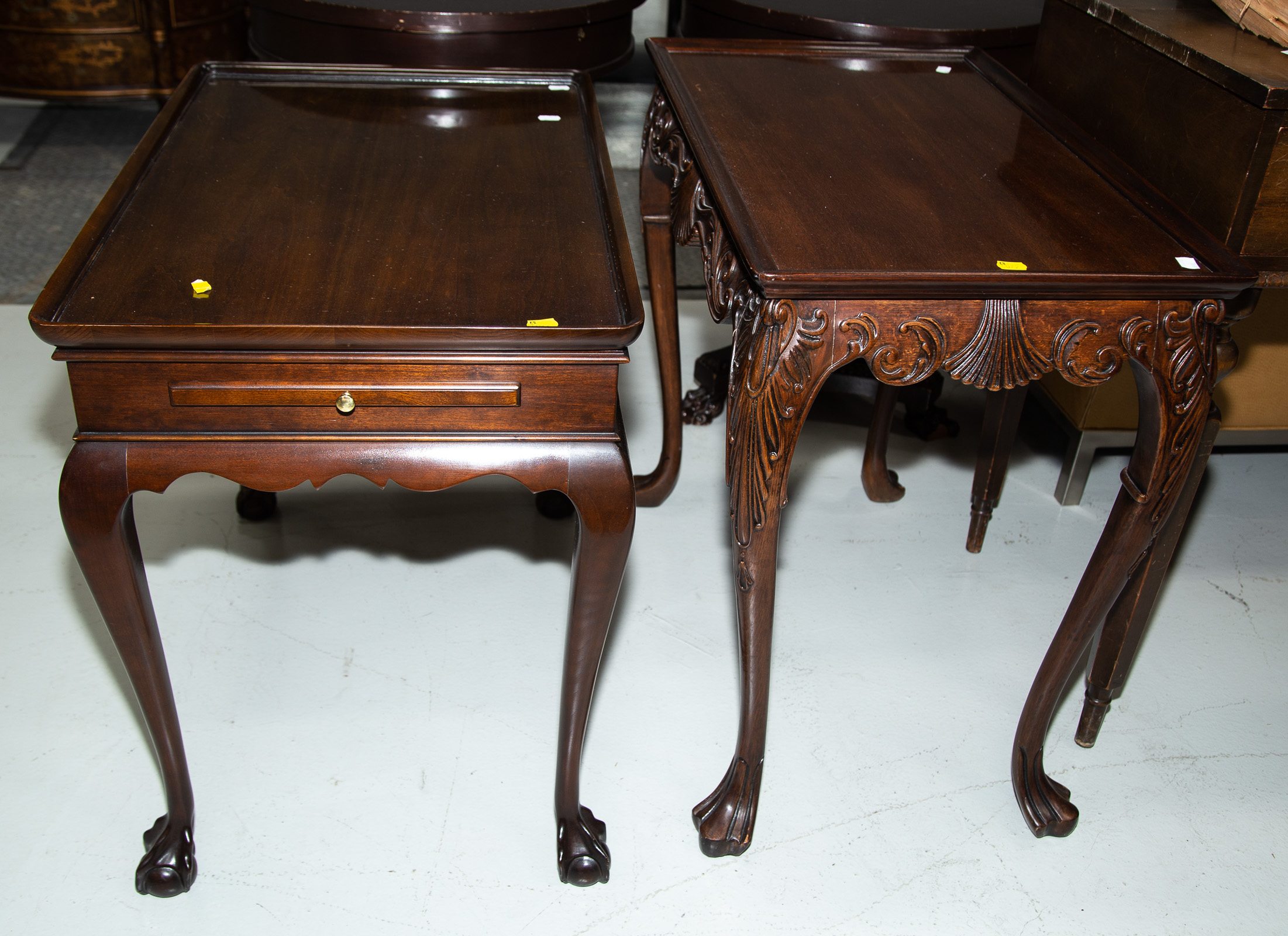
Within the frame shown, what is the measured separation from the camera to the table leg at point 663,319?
188 cm

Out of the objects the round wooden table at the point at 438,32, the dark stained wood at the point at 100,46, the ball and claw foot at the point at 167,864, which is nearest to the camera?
the ball and claw foot at the point at 167,864

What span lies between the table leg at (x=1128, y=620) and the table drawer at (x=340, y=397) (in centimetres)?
79

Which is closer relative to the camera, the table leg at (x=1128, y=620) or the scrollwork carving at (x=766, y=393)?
the scrollwork carving at (x=766, y=393)

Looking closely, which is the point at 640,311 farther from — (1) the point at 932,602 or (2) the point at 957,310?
(1) the point at 932,602

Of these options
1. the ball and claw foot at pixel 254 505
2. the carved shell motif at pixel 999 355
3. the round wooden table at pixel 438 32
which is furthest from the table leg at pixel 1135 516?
the round wooden table at pixel 438 32

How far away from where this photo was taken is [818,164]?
1.39 m

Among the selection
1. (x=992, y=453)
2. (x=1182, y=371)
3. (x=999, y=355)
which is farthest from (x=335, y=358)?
(x=992, y=453)

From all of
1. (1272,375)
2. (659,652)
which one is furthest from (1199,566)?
(659,652)

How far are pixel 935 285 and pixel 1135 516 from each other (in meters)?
0.43

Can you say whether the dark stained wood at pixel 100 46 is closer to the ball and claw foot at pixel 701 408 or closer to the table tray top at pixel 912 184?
the ball and claw foot at pixel 701 408

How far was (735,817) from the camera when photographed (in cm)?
148

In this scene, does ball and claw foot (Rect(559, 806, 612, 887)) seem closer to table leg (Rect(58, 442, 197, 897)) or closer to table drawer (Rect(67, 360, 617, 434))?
table leg (Rect(58, 442, 197, 897))

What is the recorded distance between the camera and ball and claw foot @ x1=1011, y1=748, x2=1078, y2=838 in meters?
1.54

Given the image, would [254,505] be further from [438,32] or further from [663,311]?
[438,32]
